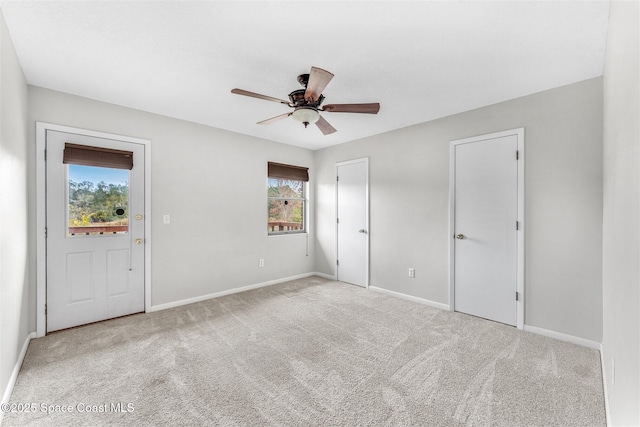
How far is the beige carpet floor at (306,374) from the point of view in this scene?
5.68 ft

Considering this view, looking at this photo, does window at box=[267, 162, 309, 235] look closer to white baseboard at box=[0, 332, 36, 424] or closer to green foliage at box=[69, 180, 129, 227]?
green foliage at box=[69, 180, 129, 227]

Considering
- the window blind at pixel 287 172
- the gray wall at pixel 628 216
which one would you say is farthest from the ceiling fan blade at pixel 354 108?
the window blind at pixel 287 172

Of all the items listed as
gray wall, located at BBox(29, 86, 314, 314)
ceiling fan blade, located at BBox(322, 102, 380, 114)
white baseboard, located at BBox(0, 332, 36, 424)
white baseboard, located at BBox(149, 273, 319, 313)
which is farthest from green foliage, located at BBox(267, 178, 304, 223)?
white baseboard, located at BBox(0, 332, 36, 424)

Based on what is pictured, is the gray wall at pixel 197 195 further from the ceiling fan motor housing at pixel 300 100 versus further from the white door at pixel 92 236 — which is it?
the ceiling fan motor housing at pixel 300 100

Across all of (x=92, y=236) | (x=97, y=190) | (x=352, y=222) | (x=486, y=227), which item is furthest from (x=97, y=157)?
(x=486, y=227)

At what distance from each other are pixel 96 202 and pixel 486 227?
4378 mm

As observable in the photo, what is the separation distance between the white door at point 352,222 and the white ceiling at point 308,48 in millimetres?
1660

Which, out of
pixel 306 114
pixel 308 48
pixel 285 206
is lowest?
pixel 285 206

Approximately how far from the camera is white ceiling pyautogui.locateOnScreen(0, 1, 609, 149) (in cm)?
171

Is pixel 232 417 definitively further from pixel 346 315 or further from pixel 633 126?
pixel 633 126

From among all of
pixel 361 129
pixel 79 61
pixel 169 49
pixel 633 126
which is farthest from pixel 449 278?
pixel 79 61

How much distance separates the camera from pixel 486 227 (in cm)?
319

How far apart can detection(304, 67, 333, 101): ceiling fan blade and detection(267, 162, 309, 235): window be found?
2520 mm

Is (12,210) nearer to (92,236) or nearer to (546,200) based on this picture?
(92,236)
